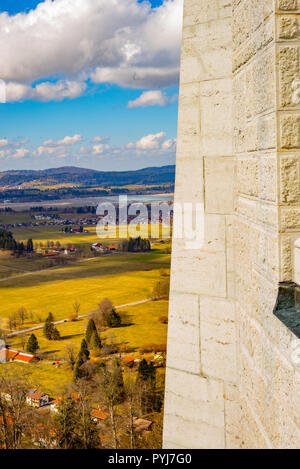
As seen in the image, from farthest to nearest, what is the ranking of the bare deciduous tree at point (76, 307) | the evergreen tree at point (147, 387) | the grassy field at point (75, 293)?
the bare deciduous tree at point (76, 307) < the grassy field at point (75, 293) < the evergreen tree at point (147, 387)

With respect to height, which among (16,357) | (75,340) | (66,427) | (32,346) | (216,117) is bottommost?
(16,357)

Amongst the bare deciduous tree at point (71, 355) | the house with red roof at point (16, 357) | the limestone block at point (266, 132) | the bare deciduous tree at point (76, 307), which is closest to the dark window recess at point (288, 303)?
the limestone block at point (266, 132)

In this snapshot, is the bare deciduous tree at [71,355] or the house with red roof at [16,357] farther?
the house with red roof at [16,357]

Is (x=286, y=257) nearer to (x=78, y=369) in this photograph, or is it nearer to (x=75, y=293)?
(x=78, y=369)

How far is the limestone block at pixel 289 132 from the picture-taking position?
62.8 inches

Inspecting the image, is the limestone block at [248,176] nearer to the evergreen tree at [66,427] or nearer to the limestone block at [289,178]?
the limestone block at [289,178]

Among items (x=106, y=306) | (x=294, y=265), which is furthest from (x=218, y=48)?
(x=106, y=306)

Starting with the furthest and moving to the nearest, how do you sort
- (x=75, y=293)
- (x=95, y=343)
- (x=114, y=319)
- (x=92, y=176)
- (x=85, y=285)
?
(x=92, y=176), (x=85, y=285), (x=75, y=293), (x=114, y=319), (x=95, y=343)

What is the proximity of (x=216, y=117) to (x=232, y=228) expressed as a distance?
2.26ft

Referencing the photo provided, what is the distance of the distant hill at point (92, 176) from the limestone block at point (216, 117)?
9544 centimetres

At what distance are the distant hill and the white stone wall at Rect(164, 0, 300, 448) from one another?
95.4 meters

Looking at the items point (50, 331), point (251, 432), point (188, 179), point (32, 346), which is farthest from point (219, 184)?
point (50, 331)

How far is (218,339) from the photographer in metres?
2.35
